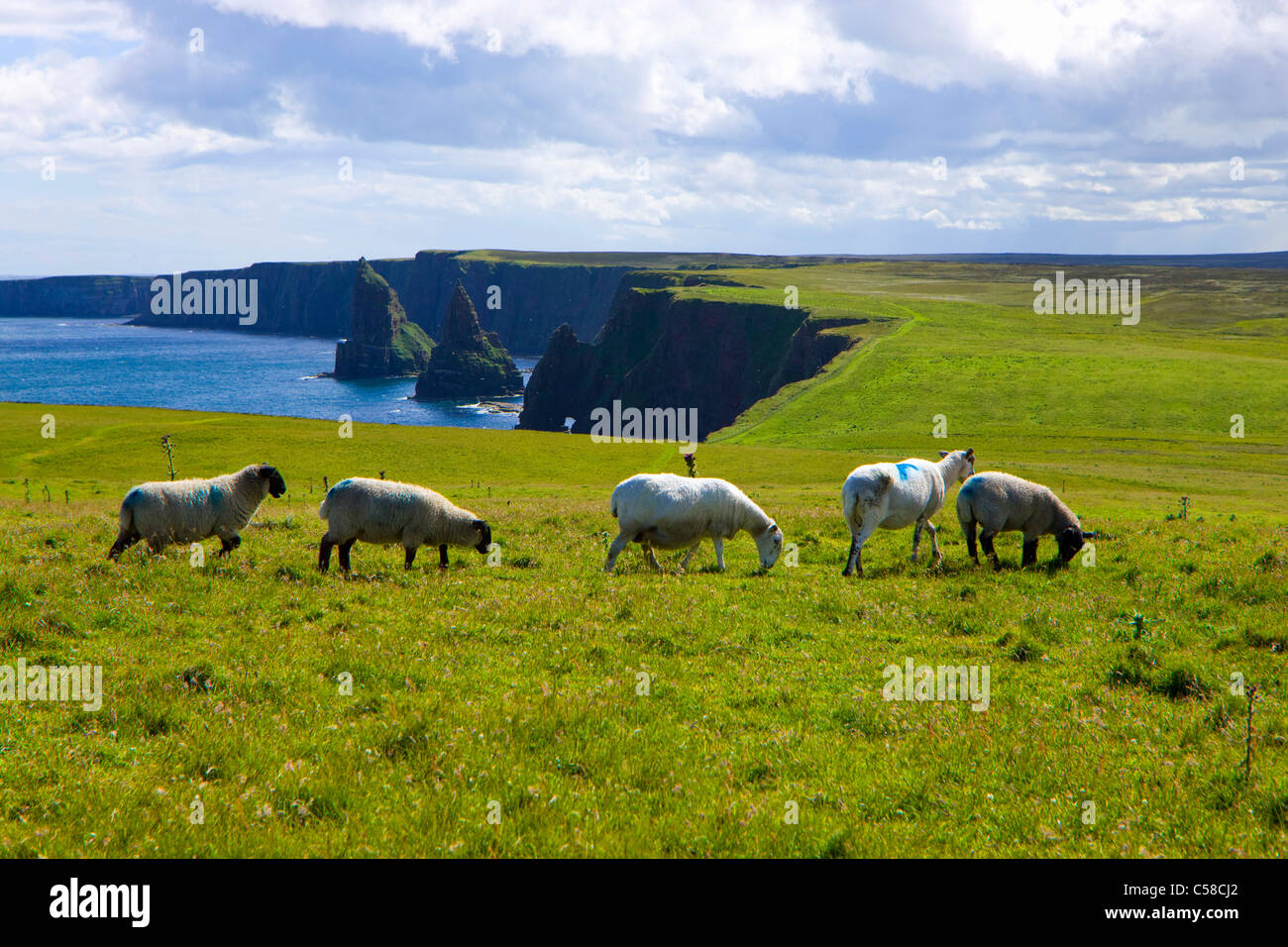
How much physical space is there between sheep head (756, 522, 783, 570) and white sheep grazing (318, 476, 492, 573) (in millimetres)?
6882

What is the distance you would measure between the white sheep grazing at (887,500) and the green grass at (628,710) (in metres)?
1.39

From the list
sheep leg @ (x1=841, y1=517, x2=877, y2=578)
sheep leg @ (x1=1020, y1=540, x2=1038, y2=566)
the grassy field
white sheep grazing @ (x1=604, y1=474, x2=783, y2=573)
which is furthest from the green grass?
sheep leg @ (x1=1020, y1=540, x2=1038, y2=566)

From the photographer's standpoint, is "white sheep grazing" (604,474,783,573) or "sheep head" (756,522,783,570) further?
"sheep head" (756,522,783,570)

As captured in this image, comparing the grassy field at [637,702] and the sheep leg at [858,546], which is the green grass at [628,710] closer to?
the grassy field at [637,702]

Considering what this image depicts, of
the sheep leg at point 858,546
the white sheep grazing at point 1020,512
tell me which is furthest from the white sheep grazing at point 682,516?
the white sheep grazing at point 1020,512

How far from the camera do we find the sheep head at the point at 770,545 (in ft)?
71.9

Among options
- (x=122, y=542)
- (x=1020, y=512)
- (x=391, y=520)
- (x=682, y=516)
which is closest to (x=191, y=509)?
(x=122, y=542)

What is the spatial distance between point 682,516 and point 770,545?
259cm

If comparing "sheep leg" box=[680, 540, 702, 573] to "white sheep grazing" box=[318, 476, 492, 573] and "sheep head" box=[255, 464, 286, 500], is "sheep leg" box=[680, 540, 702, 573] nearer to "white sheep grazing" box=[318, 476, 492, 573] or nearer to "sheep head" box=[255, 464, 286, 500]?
"white sheep grazing" box=[318, 476, 492, 573]

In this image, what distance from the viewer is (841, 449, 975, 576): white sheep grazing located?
72.3 ft

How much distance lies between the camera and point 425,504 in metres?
20.5

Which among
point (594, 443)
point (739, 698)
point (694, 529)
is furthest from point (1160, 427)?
point (739, 698)

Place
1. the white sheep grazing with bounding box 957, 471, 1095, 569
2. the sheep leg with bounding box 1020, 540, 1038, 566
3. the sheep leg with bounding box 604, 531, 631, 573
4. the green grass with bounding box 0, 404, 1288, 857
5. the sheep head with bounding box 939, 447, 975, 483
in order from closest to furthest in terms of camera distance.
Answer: the green grass with bounding box 0, 404, 1288, 857
the sheep leg with bounding box 604, 531, 631, 573
the sheep leg with bounding box 1020, 540, 1038, 566
the white sheep grazing with bounding box 957, 471, 1095, 569
the sheep head with bounding box 939, 447, 975, 483
